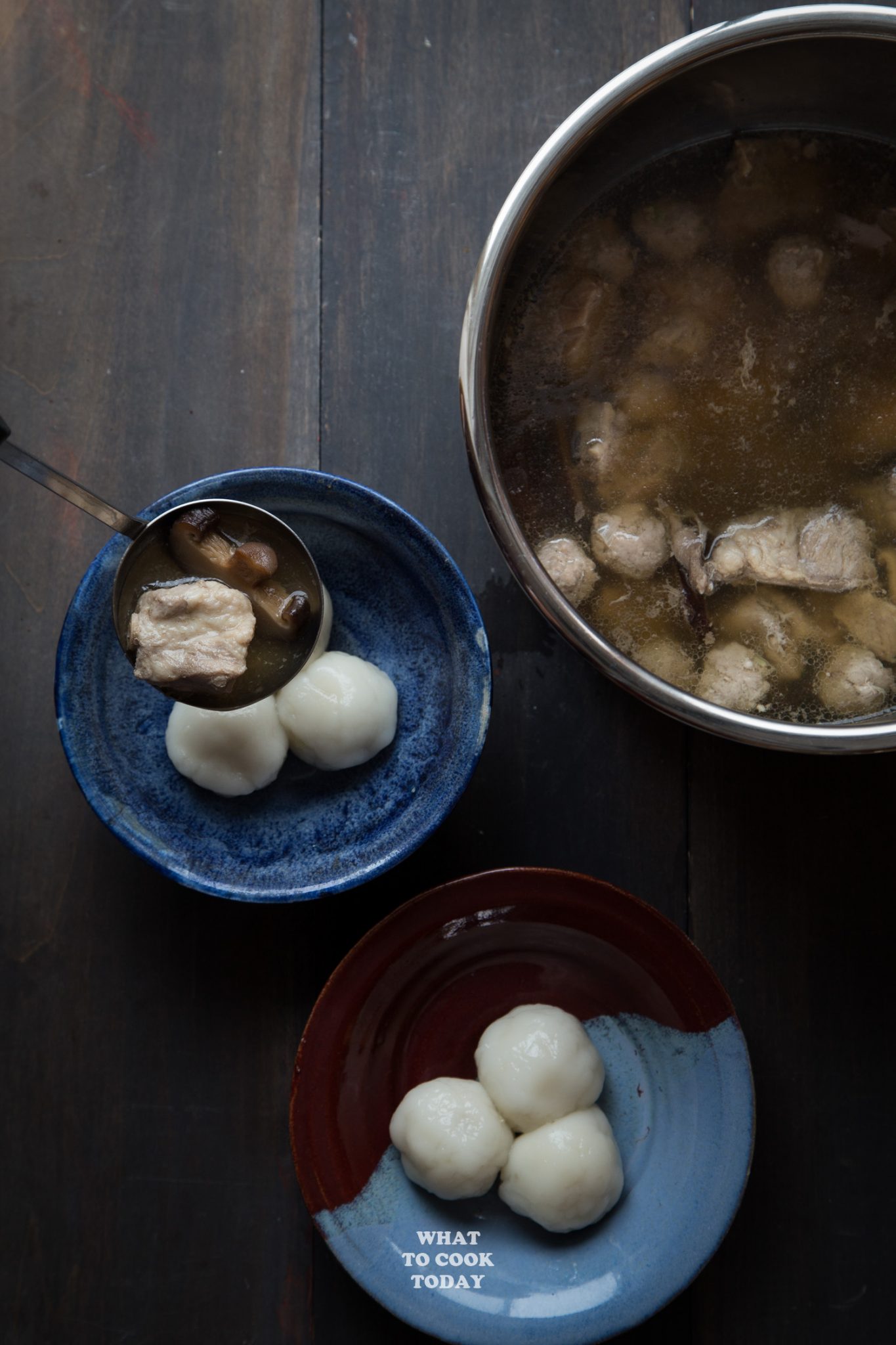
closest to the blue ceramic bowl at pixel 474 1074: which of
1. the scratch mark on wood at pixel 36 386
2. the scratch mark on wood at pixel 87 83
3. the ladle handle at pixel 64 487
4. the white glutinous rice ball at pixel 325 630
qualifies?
the white glutinous rice ball at pixel 325 630

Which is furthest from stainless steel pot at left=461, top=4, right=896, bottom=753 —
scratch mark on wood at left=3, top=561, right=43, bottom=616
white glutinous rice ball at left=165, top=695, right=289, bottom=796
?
scratch mark on wood at left=3, top=561, right=43, bottom=616

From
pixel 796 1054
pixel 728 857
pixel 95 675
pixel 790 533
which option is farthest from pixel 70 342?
pixel 796 1054

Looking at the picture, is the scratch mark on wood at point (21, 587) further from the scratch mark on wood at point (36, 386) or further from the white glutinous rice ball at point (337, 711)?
the white glutinous rice ball at point (337, 711)

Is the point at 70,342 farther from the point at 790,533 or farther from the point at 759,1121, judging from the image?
the point at 759,1121

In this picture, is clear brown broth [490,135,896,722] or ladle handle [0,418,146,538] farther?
clear brown broth [490,135,896,722]

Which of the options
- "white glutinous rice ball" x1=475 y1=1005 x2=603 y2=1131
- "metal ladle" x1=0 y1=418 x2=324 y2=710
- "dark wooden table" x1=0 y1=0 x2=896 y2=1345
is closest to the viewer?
"metal ladle" x1=0 y1=418 x2=324 y2=710

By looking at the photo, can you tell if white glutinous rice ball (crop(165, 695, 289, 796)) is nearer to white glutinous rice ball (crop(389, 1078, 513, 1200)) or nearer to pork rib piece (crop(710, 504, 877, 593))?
white glutinous rice ball (crop(389, 1078, 513, 1200))

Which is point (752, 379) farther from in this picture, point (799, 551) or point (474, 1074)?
point (474, 1074)
